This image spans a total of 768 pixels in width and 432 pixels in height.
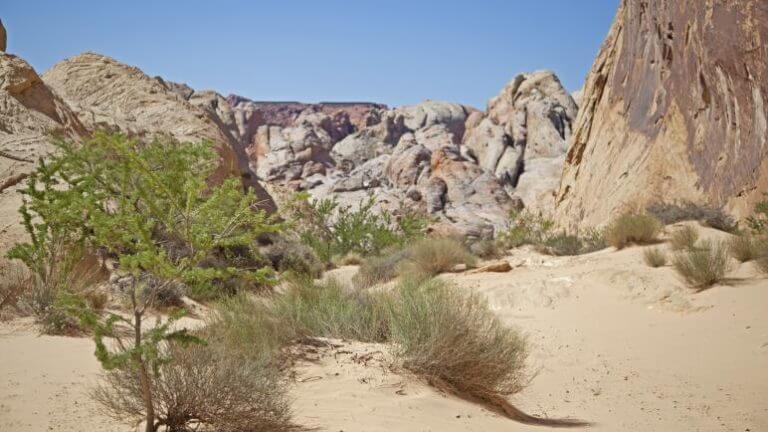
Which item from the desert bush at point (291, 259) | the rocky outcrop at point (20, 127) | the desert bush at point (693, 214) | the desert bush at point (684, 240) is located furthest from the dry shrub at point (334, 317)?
the desert bush at point (693, 214)

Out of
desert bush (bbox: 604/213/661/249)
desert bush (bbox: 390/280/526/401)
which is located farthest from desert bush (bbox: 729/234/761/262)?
desert bush (bbox: 390/280/526/401)

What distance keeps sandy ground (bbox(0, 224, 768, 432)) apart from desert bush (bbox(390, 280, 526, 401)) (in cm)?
22

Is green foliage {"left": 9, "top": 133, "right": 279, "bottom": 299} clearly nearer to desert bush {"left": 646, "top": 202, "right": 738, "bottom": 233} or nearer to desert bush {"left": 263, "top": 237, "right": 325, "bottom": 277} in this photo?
desert bush {"left": 263, "top": 237, "right": 325, "bottom": 277}

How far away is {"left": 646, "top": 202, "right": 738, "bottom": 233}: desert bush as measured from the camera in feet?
42.1

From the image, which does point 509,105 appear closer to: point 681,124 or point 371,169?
point 371,169

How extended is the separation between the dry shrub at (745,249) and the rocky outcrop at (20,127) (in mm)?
11594

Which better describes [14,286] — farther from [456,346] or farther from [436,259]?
[436,259]

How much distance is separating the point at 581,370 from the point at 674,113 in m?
12.6

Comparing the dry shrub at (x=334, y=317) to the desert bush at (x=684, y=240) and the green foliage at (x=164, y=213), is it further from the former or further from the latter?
the desert bush at (x=684, y=240)

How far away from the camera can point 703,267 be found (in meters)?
8.67

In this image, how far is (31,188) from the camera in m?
7.00

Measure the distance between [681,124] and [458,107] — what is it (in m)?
67.8

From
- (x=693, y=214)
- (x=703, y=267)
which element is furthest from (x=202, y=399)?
(x=693, y=214)

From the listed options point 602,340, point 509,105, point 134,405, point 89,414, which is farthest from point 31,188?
point 509,105
